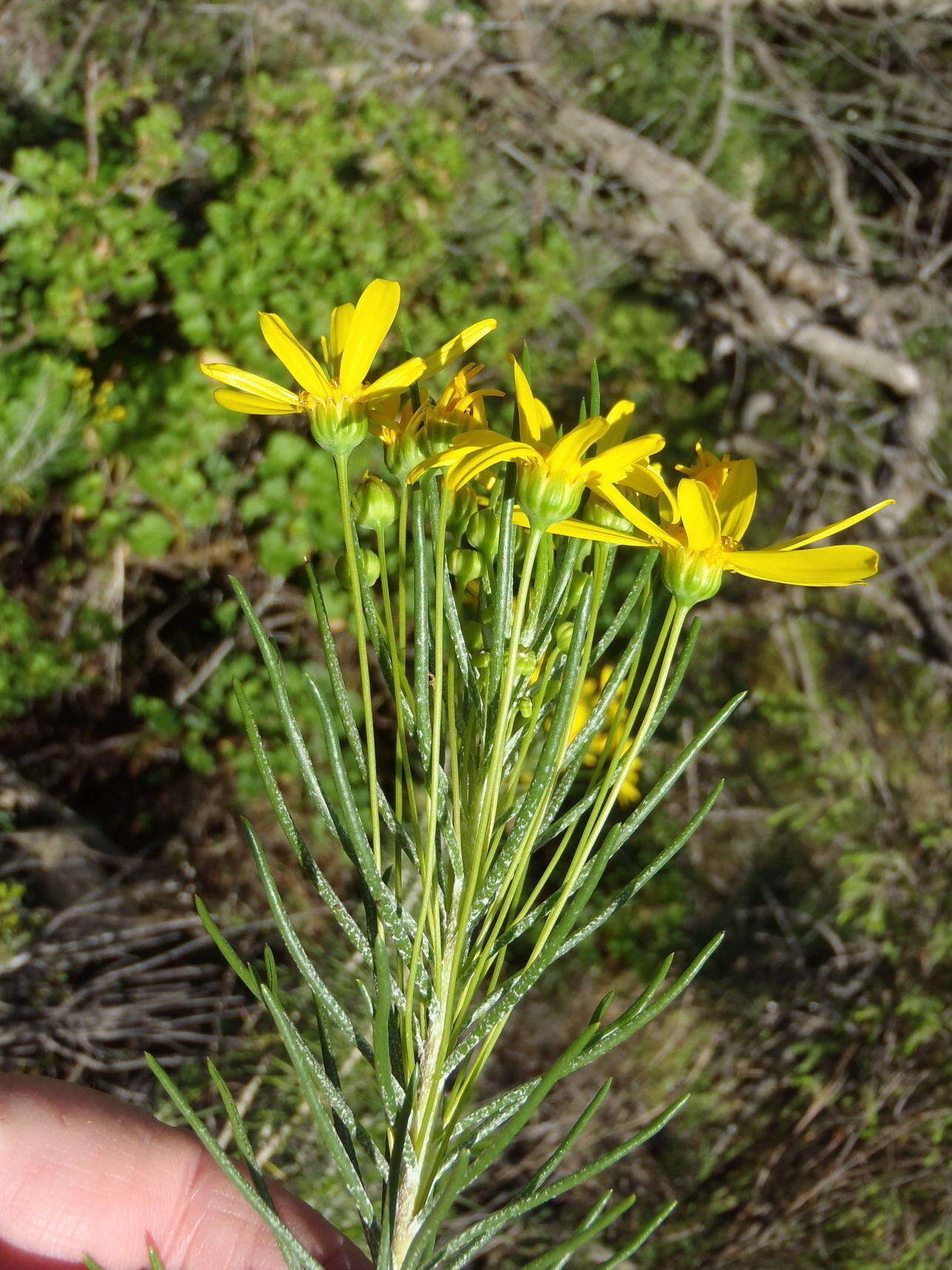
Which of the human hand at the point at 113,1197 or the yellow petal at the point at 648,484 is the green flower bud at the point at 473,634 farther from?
the human hand at the point at 113,1197

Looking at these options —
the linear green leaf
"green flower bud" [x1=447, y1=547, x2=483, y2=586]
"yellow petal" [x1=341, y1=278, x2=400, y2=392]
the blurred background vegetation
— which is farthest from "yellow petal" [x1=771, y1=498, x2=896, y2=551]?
the blurred background vegetation

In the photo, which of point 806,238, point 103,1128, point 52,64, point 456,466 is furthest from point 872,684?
point 52,64

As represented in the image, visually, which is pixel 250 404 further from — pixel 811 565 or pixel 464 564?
pixel 811 565

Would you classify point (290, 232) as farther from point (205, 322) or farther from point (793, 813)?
point (793, 813)

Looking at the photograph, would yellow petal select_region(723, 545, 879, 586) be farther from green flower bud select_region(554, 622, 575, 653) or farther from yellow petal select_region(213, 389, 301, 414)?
yellow petal select_region(213, 389, 301, 414)

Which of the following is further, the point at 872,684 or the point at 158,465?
the point at 872,684

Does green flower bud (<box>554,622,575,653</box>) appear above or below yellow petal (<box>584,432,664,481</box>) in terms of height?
below
